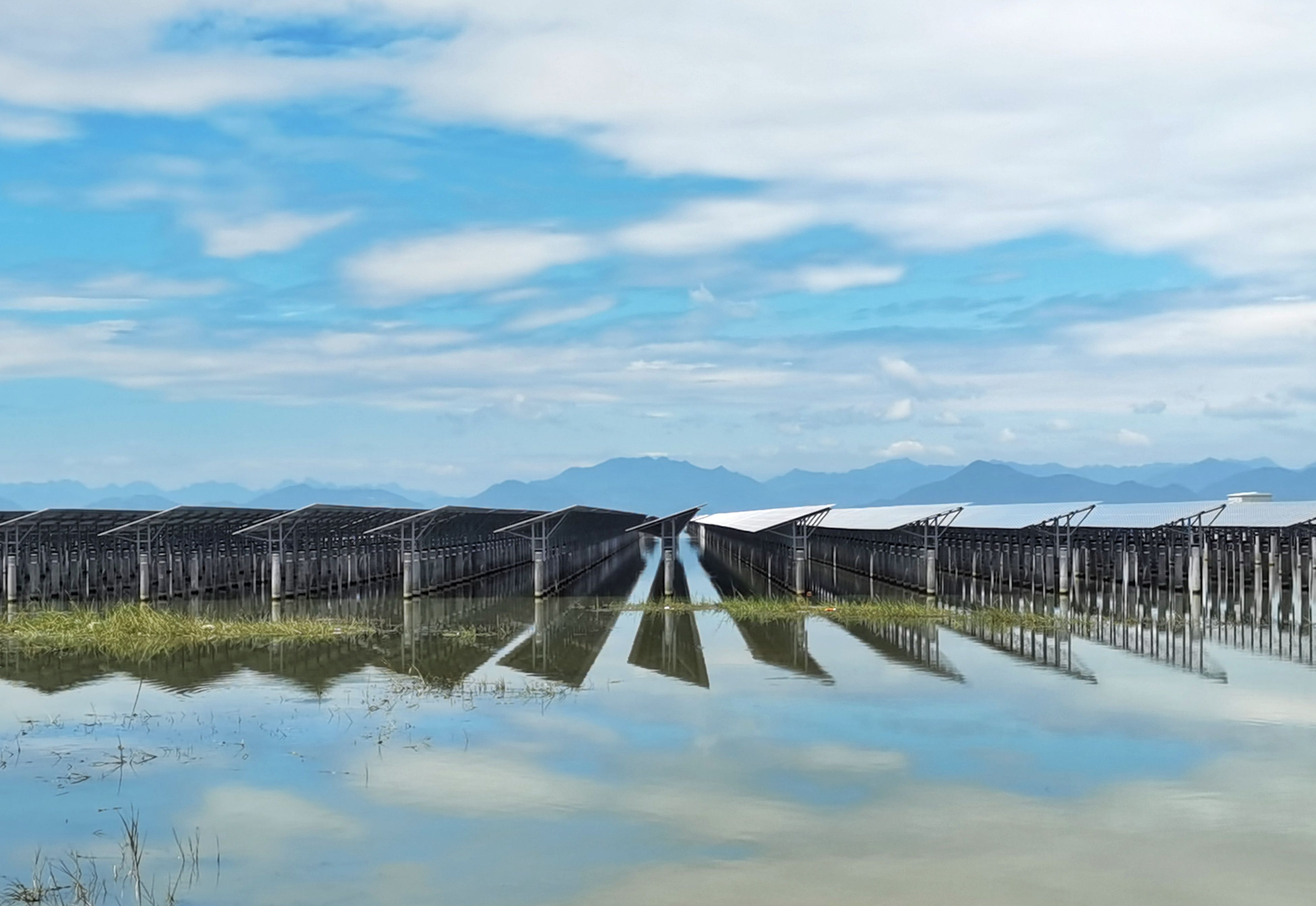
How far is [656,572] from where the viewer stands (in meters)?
64.0

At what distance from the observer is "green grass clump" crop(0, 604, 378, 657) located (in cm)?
2488

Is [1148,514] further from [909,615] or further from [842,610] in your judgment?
[842,610]

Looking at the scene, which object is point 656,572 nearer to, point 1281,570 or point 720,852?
point 1281,570

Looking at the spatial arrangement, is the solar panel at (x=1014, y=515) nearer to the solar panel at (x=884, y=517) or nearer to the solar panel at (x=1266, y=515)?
the solar panel at (x=884, y=517)

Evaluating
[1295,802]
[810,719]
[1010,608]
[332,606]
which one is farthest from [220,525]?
[1295,802]

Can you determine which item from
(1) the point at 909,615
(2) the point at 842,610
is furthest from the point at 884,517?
(1) the point at 909,615

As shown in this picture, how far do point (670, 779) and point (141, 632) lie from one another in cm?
1716

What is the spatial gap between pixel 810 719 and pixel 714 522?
228 ft

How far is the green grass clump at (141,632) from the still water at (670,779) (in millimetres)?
1941

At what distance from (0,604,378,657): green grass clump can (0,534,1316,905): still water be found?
6.37 feet

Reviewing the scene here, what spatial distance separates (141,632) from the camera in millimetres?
26141

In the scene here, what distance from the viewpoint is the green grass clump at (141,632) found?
2488cm

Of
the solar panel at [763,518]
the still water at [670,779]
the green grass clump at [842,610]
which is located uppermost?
the solar panel at [763,518]

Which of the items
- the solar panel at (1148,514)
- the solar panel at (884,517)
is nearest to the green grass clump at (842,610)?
the solar panel at (884,517)
